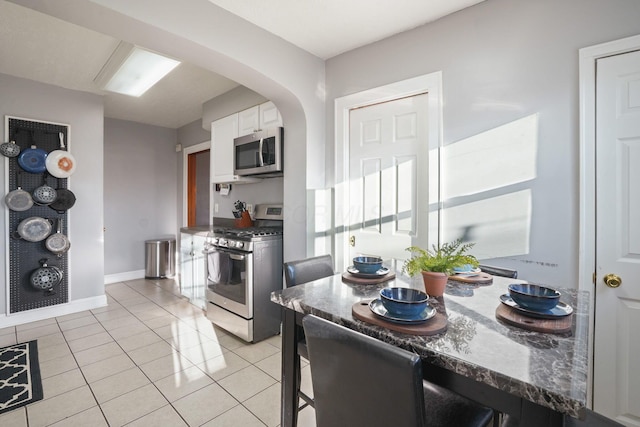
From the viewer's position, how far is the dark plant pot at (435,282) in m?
1.26

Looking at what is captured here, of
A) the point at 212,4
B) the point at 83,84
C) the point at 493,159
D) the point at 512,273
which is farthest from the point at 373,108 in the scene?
the point at 83,84

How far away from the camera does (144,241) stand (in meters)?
5.14

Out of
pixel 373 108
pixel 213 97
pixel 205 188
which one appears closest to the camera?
pixel 373 108

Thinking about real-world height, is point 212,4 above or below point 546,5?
above

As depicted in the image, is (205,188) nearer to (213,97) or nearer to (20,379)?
(213,97)

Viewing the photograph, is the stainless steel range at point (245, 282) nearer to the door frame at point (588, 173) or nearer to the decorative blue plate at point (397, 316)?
the decorative blue plate at point (397, 316)

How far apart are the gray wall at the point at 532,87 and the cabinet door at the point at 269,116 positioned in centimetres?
140

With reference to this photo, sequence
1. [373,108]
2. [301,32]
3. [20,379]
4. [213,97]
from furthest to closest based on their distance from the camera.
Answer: [213,97], [373,108], [301,32], [20,379]

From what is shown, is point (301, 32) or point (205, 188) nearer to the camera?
point (301, 32)

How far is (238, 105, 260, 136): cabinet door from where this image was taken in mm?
3277

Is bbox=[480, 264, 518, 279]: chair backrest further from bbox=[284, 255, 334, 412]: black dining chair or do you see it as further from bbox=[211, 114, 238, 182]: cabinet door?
bbox=[211, 114, 238, 182]: cabinet door

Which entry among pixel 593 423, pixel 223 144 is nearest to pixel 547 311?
pixel 593 423

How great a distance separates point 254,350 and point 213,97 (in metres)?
3.11

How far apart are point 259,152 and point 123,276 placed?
141 inches
